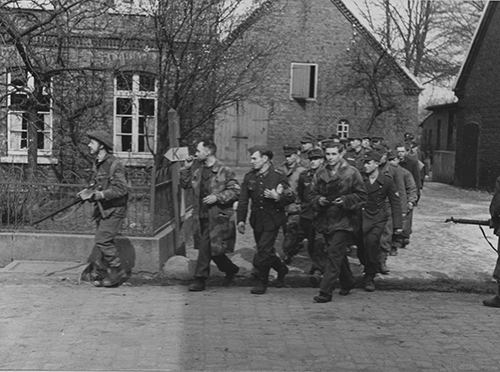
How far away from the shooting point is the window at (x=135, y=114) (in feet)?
47.5

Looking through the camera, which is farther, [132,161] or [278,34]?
[278,34]

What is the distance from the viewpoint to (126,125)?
1803cm

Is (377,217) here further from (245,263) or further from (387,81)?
(387,81)

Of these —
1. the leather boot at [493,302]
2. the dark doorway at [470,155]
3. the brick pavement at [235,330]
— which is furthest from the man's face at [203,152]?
the dark doorway at [470,155]

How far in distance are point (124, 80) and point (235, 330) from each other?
7.76 metres

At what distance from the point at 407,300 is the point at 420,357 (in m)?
2.51

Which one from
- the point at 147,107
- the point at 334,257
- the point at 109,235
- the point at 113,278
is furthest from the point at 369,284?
the point at 147,107

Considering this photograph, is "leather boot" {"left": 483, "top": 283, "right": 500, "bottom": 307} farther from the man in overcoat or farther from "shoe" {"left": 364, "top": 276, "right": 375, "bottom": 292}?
the man in overcoat

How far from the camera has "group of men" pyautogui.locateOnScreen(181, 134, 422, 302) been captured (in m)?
8.10

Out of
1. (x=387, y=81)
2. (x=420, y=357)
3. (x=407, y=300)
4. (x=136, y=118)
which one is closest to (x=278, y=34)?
(x=387, y=81)

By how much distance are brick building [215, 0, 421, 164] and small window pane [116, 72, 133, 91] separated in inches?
414

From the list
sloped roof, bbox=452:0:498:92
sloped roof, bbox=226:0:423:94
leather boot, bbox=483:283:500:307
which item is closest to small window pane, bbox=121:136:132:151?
leather boot, bbox=483:283:500:307

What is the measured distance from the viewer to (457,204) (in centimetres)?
1936

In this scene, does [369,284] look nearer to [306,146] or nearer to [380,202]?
[380,202]
